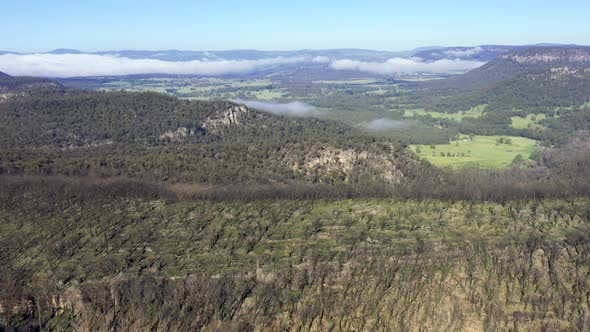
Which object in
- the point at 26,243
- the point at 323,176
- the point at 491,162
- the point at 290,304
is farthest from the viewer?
the point at 491,162

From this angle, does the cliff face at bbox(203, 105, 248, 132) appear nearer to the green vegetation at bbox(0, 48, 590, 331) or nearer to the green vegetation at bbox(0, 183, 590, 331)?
the green vegetation at bbox(0, 48, 590, 331)

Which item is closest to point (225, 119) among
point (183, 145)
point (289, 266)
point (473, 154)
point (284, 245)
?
point (183, 145)

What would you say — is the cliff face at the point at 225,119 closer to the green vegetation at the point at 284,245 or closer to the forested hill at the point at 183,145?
the forested hill at the point at 183,145

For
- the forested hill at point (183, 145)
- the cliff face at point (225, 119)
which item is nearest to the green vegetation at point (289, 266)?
the forested hill at point (183, 145)

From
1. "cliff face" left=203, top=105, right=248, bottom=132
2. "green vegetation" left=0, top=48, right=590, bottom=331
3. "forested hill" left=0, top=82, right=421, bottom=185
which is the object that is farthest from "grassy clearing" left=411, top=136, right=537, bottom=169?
"cliff face" left=203, top=105, right=248, bottom=132

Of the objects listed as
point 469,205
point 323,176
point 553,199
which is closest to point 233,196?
point 323,176

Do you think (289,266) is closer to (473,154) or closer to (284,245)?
(284,245)

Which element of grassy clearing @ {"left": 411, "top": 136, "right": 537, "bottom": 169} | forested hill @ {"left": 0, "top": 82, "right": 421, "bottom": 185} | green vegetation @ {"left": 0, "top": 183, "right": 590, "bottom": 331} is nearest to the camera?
green vegetation @ {"left": 0, "top": 183, "right": 590, "bottom": 331}

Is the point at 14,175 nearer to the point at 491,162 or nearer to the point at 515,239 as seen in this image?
the point at 515,239

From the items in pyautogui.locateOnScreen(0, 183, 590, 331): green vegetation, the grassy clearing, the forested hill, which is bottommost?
the grassy clearing
